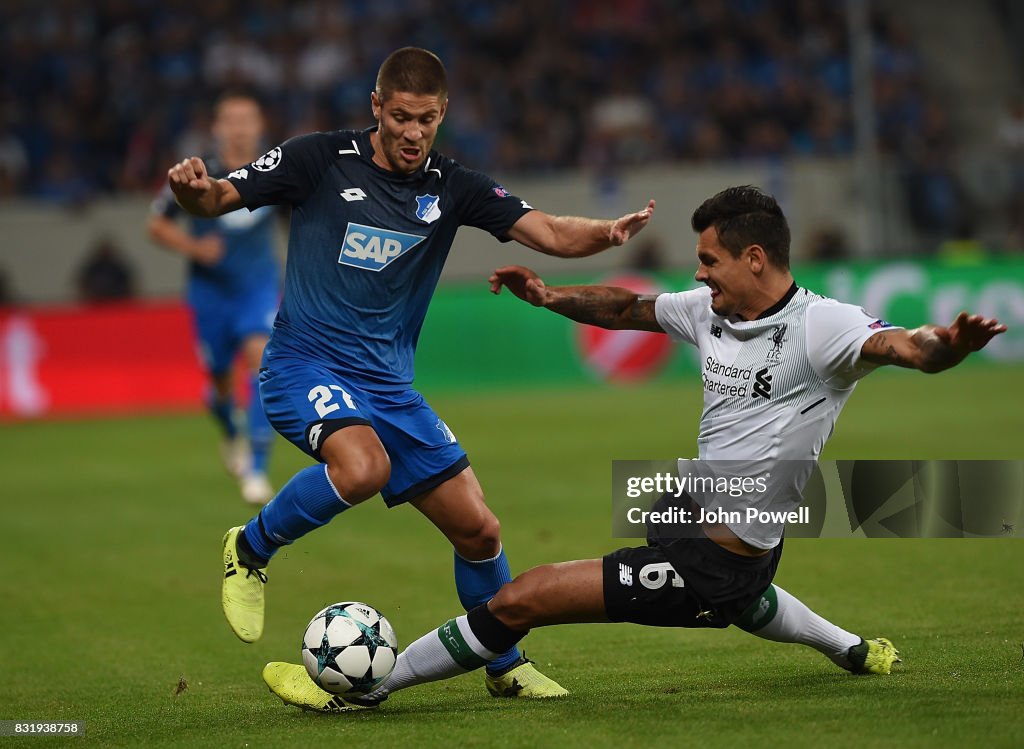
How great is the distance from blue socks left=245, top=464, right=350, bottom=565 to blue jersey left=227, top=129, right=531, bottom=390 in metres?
0.56

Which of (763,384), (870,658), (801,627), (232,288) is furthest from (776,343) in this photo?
(232,288)

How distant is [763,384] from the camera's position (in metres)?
5.11

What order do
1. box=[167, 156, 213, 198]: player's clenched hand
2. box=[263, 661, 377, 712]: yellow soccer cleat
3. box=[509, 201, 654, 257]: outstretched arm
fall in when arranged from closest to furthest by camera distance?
box=[263, 661, 377, 712]: yellow soccer cleat
box=[167, 156, 213, 198]: player's clenched hand
box=[509, 201, 654, 257]: outstretched arm

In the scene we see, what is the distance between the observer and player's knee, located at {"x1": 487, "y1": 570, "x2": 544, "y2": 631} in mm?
5129

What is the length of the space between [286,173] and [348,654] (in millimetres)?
2035

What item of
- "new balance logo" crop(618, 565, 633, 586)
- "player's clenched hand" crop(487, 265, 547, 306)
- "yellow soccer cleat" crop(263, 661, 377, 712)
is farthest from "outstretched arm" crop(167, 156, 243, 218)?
"new balance logo" crop(618, 565, 633, 586)

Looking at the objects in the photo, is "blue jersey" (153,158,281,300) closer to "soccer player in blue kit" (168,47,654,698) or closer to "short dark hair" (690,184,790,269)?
"soccer player in blue kit" (168,47,654,698)

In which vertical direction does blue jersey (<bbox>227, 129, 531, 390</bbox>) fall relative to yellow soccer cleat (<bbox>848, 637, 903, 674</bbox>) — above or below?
above

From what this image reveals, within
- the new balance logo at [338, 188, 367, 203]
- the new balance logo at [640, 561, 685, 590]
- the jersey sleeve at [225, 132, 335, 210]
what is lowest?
the new balance logo at [640, 561, 685, 590]

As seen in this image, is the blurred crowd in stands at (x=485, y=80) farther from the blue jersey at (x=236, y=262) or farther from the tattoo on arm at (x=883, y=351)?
the tattoo on arm at (x=883, y=351)

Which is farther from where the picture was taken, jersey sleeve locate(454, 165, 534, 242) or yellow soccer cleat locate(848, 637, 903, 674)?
jersey sleeve locate(454, 165, 534, 242)

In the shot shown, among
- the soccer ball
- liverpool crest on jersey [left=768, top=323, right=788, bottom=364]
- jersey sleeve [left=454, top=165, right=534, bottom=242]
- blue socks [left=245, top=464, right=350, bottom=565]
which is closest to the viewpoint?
liverpool crest on jersey [left=768, top=323, right=788, bottom=364]

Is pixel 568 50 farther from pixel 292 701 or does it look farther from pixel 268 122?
pixel 292 701

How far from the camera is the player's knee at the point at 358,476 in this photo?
216 inches
